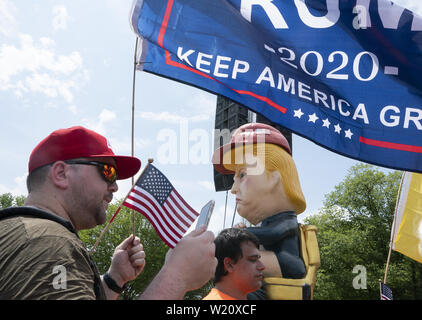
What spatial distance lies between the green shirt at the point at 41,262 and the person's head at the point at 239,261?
1596 mm

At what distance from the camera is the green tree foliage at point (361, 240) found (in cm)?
1662

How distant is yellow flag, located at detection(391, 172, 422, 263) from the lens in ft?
22.9

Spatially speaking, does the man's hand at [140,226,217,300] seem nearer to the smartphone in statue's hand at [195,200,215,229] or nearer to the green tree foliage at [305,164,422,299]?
the smartphone in statue's hand at [195,200,215,229]

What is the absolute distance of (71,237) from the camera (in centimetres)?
153

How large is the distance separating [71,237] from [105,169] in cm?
76

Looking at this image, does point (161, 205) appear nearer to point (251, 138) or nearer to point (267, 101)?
point (251, 138)

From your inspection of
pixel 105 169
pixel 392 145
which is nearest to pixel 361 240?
pixel 392 145

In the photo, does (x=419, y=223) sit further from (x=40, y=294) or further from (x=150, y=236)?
(x=150, y=236)

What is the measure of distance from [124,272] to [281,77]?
251 centimetres

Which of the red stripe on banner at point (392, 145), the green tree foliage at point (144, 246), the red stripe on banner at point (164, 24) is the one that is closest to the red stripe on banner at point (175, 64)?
the red stripe on banner at point (164, 24)

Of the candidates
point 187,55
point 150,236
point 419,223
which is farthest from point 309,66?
point 150,236

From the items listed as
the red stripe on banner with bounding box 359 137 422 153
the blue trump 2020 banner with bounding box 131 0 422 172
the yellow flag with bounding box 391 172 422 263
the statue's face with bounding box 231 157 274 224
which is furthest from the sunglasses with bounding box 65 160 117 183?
the yellow flag with bounding box 391 172 422 263

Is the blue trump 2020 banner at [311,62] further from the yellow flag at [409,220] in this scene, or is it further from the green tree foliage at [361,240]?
the green tree foliage at [361,240]

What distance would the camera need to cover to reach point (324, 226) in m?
20.4
